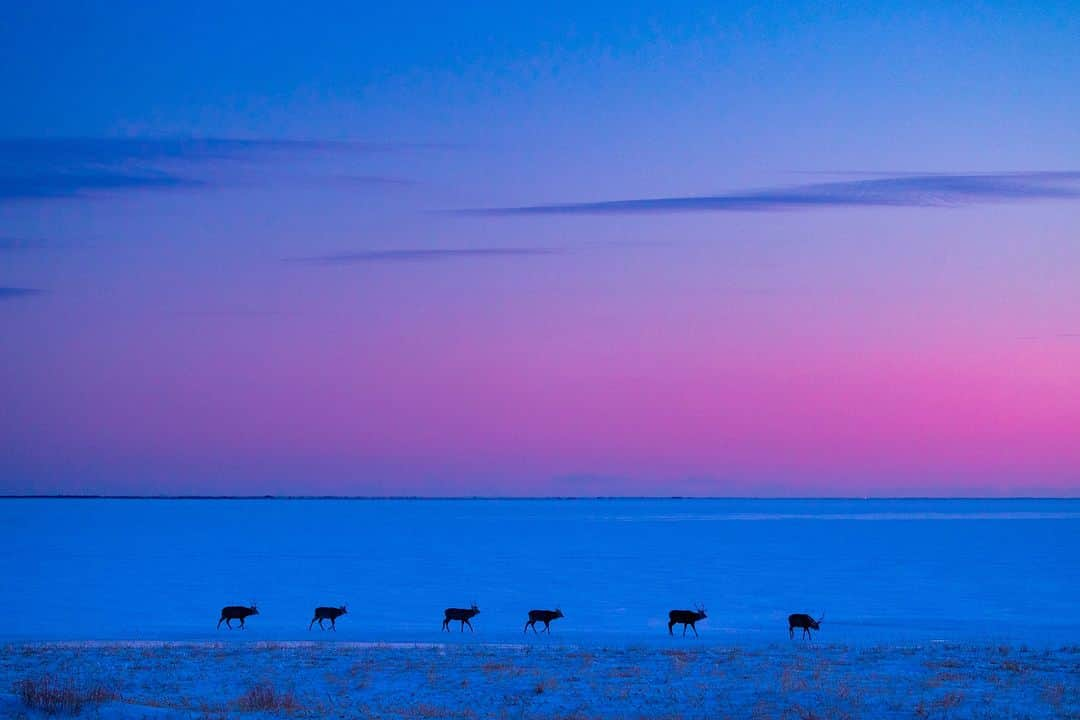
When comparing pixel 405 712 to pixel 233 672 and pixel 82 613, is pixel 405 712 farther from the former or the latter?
pixel 82 613

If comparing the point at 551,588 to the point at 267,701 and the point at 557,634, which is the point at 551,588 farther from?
the point at 267,701

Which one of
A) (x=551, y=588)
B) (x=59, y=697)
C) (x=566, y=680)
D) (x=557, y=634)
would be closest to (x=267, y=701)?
(x=59, y=697)

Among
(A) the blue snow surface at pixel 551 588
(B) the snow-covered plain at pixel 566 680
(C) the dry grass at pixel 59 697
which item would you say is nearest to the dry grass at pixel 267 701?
(B) the snow-covered plain at pixel 566 680

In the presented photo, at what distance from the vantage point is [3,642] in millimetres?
29828

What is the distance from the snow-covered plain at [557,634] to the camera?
20.0 metres

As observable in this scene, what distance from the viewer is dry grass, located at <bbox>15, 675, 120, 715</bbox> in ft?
54.7

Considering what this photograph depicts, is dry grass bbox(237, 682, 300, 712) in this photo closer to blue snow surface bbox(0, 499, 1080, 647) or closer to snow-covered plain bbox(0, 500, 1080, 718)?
snow-covered plain bbox(0, 500, 1080, 718)

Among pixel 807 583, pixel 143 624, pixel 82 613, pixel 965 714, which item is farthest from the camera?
pixel 807 583

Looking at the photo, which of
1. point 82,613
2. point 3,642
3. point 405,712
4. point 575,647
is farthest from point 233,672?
point 82,613

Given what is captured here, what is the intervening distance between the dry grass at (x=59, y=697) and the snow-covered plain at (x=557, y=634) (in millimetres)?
259

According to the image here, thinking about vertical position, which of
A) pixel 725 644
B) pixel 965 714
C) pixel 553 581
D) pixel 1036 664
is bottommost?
pixel 965 714

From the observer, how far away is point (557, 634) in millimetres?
32812

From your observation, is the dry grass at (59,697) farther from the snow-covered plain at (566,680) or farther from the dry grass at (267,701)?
the dry grass at (267,701)

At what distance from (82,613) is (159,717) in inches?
982
